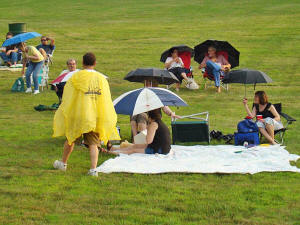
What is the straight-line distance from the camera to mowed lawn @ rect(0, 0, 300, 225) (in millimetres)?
7809

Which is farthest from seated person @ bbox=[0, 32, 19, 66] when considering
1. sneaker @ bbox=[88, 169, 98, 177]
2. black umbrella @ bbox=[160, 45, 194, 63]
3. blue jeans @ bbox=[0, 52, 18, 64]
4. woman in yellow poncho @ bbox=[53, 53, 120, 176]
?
sneaker @ bbox=[88, 169, 98, 177]

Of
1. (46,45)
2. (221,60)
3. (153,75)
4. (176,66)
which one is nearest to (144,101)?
(153,75)

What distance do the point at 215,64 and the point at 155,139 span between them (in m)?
8.51

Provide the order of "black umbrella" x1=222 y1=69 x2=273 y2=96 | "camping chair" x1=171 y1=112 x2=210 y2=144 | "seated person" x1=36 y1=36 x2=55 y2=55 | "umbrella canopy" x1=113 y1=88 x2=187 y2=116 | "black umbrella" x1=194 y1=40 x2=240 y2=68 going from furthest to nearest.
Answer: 1. "seated person" x1=36 y1=36 x2=55 y2=55
2. "black umbrella" x1=194 y1=40 x2=240 y2=68
3. "black umbrella" x1=222 y1=69 x2=273 y2=96
4. "camping chair" x1=171 y1=112 x2=210 y2=144
5. "umbrella canopy" x1=113 y1=88 x2=187 y2=116

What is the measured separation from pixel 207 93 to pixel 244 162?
8.65m

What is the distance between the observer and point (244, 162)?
10453 mm

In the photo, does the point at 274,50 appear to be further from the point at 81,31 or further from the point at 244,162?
the point at 244,162

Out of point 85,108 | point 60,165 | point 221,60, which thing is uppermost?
point 85,108

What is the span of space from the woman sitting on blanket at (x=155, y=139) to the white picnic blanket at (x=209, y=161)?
0.17m

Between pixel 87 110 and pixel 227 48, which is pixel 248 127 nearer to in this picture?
pixel 87 110

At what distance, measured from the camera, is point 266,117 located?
12.3 m

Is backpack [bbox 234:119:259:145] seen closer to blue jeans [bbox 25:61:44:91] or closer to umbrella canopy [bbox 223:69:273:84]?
umbrella canopy [bbox 223:69:273:84]

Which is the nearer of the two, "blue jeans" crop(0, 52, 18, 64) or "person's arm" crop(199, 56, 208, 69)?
"person's arm" crop(199, 56, 208, 69)

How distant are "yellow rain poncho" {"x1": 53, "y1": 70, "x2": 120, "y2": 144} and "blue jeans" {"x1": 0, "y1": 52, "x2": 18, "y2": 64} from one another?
48.2ft
